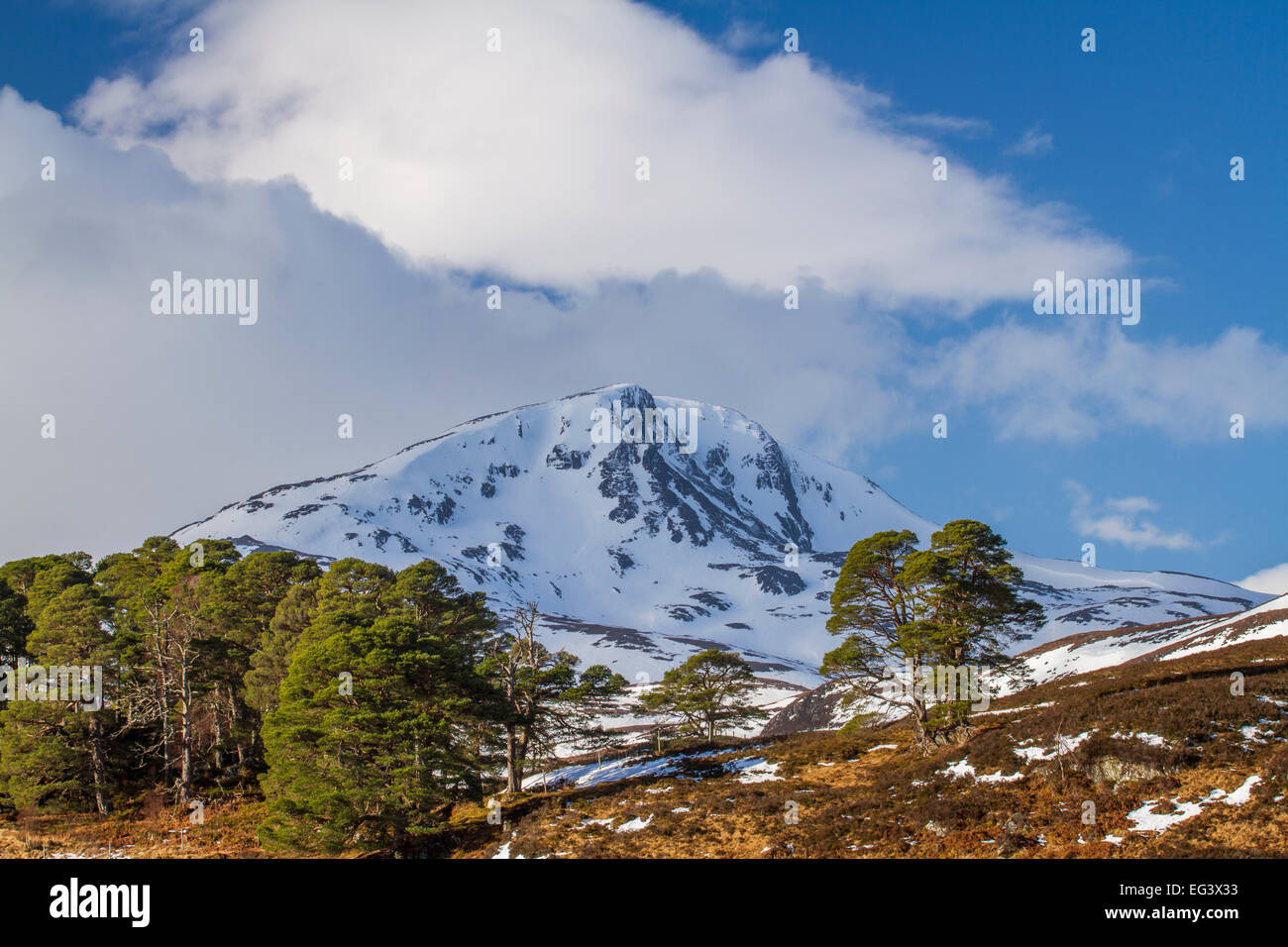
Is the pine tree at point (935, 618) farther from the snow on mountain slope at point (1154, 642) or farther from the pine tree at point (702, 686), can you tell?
the pine tree at point (702, 686)

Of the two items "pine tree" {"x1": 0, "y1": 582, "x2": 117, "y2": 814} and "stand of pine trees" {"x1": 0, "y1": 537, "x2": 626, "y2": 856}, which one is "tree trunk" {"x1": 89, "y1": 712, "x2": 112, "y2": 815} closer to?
"pine tree" {"x1": 0, "y1": 582, "x2": 117, "y2": 814}

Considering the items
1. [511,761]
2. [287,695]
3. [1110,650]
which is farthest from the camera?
[1110,650]

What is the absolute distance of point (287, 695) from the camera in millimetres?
34406

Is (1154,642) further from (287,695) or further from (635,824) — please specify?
(287,695)

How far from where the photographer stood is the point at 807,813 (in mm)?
28781

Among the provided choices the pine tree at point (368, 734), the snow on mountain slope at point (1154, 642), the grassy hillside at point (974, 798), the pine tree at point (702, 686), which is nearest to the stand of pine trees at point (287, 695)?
the pine tree at point (368, 734)

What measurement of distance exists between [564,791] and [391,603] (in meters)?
15.4

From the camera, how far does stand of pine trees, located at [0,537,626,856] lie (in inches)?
1284
